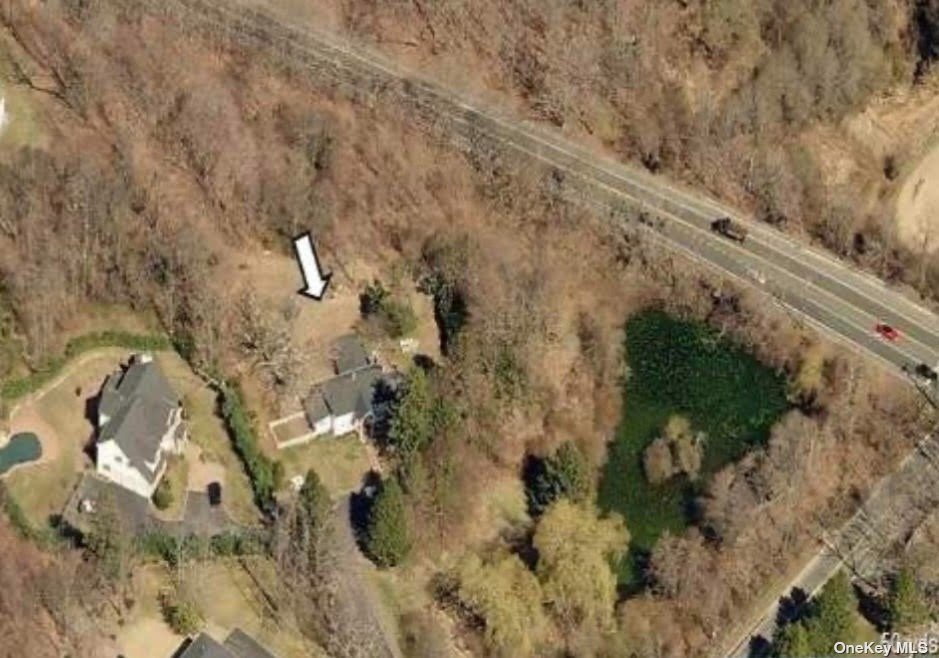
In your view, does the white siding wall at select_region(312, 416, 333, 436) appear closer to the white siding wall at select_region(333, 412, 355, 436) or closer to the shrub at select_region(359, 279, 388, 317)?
the white siding wall at select_region(333, 412, 355, 436)

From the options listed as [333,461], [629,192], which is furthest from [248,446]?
[629,192]

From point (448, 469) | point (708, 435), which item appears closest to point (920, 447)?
point (708, 435)

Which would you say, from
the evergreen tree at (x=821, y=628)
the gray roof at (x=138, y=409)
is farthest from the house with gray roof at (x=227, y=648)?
the evergreen tree at (x=821, y=628)

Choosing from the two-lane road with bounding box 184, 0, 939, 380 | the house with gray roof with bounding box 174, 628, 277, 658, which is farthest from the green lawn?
the two-lane road with bounding box 184, 0, 939, 380

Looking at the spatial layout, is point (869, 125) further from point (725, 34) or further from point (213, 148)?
point (213, 148)

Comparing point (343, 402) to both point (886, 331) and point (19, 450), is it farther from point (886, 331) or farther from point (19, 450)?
point (886, 331)
